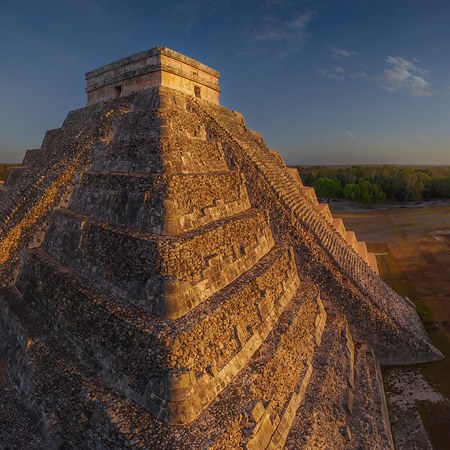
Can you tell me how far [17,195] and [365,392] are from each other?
11429 millimetres

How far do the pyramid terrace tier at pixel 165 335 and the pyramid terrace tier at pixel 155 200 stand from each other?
5.47 feet

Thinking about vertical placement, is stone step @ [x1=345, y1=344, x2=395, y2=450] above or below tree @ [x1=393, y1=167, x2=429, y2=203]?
below

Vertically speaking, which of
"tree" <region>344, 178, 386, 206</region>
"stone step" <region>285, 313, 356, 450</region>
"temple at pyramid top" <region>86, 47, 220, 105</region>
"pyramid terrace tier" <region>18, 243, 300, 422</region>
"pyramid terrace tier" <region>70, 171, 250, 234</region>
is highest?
"temple at pyramid top" <region>86, 47, 220, 105</region>

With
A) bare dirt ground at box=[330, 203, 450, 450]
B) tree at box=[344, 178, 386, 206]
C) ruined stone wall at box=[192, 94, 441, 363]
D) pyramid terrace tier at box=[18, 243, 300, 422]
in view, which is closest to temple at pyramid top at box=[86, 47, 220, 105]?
ruined stone wall at box=[192, 94, 441, 363]

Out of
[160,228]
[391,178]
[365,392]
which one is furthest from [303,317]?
[391,178]

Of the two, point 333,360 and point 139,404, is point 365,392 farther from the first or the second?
point 139,404

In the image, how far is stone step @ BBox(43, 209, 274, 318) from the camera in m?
6.11

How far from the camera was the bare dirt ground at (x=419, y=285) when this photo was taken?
8688 mm

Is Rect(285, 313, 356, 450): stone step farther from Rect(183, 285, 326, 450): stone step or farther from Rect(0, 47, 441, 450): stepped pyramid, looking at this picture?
Rect(183, 285, 326, 450): stone step

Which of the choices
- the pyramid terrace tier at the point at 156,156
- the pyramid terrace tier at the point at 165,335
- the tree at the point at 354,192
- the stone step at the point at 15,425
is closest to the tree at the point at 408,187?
the tree at the point at 354,192

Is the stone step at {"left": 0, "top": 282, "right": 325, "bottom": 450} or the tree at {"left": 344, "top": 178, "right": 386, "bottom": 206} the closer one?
the stone step at {"left": 0, "top": 282, "right": 325, "bottom": 450}

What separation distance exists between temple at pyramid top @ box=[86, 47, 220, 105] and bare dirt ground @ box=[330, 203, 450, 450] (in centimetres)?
1165

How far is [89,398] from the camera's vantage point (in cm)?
569

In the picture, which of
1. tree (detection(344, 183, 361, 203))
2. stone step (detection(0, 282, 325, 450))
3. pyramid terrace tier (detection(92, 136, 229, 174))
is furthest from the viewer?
tree (detection(344, 183, 361, 203))
